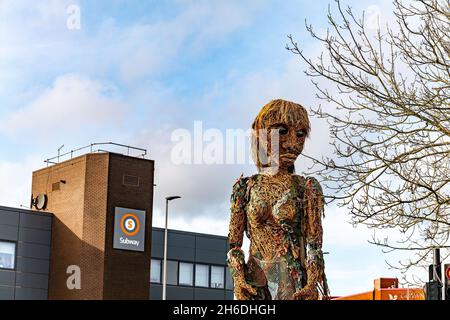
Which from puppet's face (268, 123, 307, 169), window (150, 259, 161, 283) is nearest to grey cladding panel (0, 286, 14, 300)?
window (150, 259, 161, 283)

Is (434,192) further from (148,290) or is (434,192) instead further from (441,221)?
(148,290)

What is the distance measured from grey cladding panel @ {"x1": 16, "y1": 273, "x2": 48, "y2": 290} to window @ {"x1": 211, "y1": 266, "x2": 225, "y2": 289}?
9.58m

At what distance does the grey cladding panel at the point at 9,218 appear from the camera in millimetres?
38006

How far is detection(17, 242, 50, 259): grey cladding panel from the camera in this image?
3862 centimetres

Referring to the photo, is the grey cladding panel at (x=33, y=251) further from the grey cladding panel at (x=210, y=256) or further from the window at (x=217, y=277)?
the window at (x=217, y=277)

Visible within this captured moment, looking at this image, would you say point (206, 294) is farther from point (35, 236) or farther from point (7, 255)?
point (7, 255)

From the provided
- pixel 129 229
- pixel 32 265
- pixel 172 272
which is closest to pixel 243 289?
pixel 129 229

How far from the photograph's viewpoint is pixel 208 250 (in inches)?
1763

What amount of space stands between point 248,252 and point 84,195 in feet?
97.0

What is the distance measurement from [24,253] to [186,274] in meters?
9.19

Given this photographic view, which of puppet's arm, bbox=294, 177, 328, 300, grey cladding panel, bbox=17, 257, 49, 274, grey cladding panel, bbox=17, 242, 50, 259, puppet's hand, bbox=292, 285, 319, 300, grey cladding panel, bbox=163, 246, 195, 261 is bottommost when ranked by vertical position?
puppet's hand, bbox=292, 285, 319, 300

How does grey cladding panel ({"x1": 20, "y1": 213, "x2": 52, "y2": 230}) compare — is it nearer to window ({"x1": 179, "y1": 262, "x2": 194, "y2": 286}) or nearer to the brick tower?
the brick tower

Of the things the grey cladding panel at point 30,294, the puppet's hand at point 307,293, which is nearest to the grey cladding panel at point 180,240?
the grey cladding panel at point 30,294
